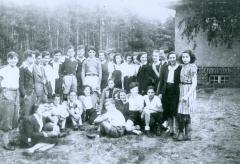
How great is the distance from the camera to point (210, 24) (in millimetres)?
12938

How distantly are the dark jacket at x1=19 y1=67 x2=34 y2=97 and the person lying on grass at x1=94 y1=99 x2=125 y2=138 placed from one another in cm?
150

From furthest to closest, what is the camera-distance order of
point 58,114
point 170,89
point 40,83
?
1. point 40,83
2. point 58,114
3. point 170,89

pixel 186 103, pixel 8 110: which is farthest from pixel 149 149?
pixel 8 110

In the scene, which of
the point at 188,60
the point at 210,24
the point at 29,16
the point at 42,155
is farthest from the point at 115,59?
the point at 29,16

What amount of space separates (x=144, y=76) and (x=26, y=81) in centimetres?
249

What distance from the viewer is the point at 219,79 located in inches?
545

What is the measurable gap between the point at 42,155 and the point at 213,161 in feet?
8.90

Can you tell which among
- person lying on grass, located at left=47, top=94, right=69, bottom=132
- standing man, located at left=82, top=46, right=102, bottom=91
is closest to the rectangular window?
standing man, located at left=82, top=46, right=102, bottom=91

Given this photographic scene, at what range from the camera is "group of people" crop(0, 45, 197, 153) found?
20.6ft

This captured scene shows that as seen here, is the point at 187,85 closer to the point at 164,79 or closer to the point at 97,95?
the point at 164,79

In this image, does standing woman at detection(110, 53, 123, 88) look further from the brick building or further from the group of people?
the brick building

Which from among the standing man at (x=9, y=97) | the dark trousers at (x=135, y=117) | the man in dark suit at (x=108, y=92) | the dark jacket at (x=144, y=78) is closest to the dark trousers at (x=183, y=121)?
the dark trousers at (x=135, y=117)

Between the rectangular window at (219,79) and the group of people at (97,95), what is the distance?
6349mm

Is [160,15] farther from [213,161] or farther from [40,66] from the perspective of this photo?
[213,161]
